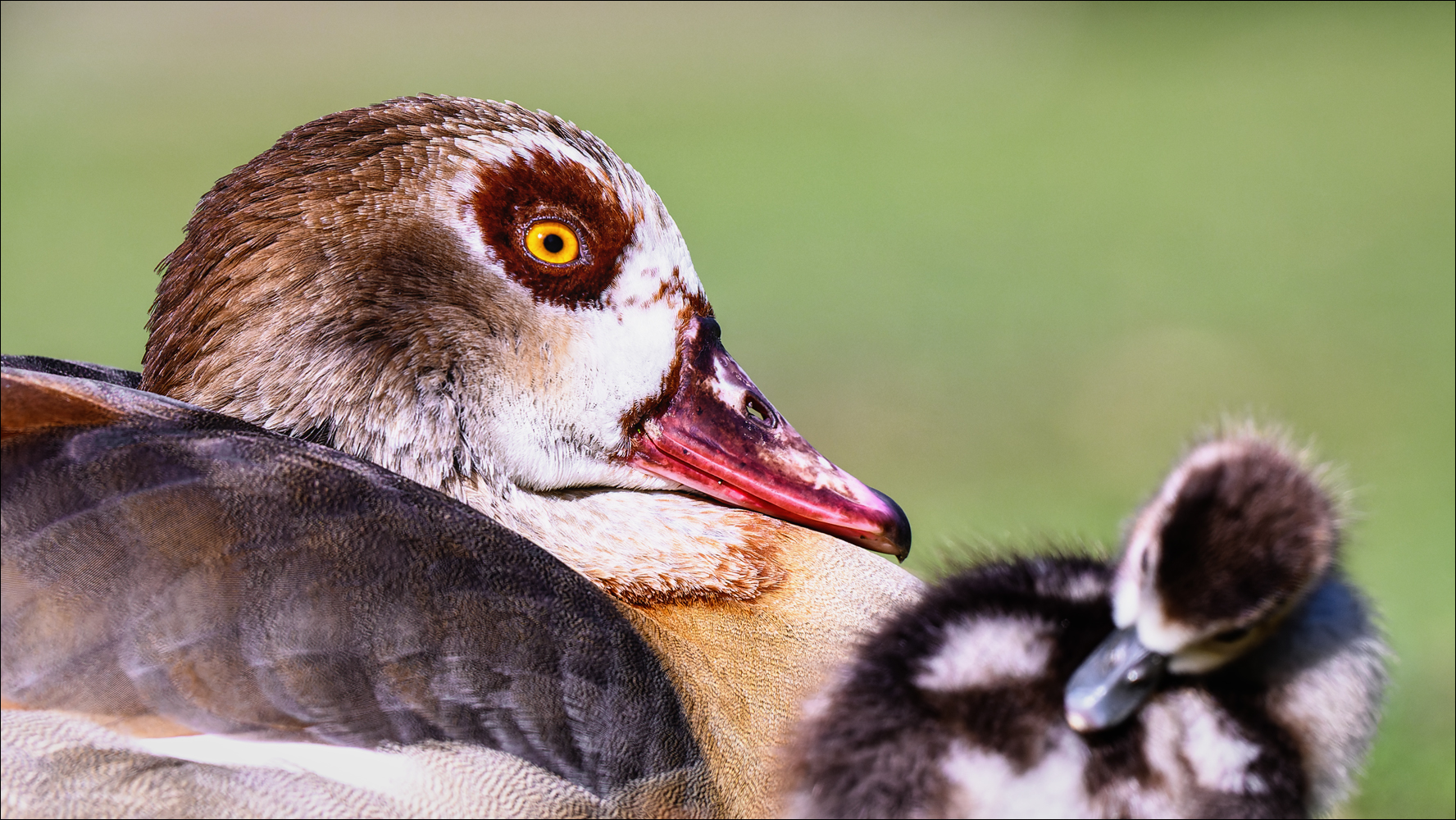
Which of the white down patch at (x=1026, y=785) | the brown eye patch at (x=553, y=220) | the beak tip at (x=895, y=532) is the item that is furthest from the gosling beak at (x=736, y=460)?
the white down patch at (x=1026, y=785)

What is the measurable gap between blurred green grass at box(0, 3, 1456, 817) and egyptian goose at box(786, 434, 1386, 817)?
0.92 feet

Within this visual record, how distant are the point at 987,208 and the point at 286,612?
34.6ft

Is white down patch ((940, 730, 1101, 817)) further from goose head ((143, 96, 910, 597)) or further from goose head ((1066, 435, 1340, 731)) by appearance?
goose head ((143, 96, 910, 597))

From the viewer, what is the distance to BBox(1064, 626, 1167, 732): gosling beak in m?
1.29

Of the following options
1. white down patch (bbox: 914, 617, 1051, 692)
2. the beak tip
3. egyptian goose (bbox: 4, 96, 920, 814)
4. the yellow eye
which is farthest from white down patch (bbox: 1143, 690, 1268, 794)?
the yellow eye

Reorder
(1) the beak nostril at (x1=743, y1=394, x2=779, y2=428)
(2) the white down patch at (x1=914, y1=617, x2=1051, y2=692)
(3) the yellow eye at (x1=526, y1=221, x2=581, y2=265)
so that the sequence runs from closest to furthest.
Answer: (2) the white down patch at (x1=914, y1=617, x2=1051, y2=692) → (3) the yellow eye at (x1=526, y1=221, x2=581, y2=265) → (1) the beak nostril at (x1=743, y1=394, x2=779, y2=428)

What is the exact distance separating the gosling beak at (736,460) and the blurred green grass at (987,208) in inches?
6.5

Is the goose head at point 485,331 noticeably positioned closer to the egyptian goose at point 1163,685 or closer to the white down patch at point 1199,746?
the egyptian goose at point 1163,685

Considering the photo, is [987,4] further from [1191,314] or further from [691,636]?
[691,636]

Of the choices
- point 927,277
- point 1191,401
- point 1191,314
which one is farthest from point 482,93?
point 1191,401

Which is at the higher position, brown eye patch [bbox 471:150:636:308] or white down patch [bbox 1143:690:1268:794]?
brown eye patch [bbox 471:150:636:308]

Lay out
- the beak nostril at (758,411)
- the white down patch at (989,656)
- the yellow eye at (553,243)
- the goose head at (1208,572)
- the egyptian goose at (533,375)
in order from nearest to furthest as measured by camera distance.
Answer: the goose head at (1208,572), the white down patch at (989,656), the egyptian goose at (533,375), the yellow eye at (553,243), the beak nostril at (758,411)

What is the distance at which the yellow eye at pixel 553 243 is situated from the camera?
1916 mm

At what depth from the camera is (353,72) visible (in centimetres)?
1850
